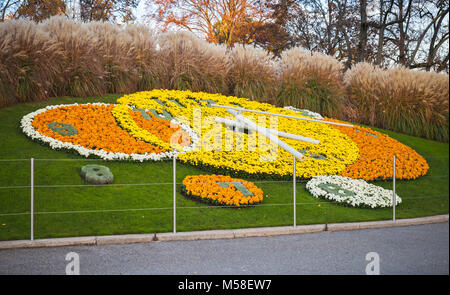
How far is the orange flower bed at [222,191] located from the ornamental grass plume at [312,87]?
18.7ft

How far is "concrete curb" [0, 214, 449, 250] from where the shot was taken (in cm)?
480

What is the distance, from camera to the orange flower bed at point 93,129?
774 cm

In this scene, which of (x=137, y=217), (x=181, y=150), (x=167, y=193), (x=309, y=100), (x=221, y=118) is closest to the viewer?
(x=137, y=217)

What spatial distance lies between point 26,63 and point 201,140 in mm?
4495

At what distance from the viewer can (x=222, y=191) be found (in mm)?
6336

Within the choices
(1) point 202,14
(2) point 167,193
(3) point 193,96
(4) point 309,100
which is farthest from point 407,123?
(1) point 202,14

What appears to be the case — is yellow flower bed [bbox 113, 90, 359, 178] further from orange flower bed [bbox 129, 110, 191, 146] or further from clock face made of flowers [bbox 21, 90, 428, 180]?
orange flower bed [bbox 129, 110, 191, 146]

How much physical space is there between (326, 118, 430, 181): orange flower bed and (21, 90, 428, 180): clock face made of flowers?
2 cm

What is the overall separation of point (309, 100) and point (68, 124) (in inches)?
270

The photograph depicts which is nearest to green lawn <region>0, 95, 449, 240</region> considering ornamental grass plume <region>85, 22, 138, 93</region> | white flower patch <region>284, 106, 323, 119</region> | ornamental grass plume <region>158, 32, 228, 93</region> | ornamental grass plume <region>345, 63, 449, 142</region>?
ornamental grass plume <region>345, 63, 449, 142</region>

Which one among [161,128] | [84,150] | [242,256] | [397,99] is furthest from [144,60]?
[242,256]

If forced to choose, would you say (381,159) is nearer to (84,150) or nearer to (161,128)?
(161,128)
